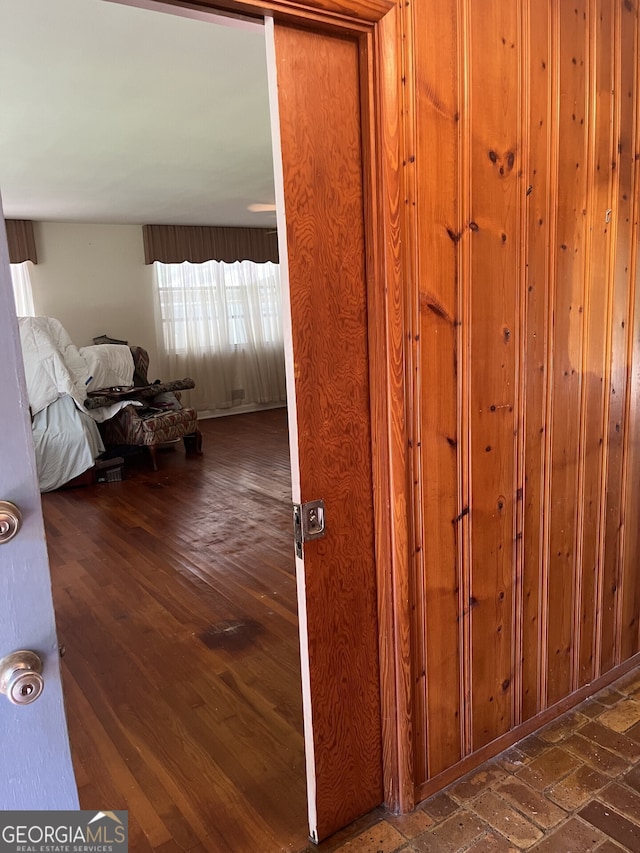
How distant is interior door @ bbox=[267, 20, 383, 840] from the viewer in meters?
1.44

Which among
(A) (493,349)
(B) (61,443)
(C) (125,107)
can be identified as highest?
(C) (125,107)

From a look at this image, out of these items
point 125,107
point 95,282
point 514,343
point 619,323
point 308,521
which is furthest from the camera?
point 95,282

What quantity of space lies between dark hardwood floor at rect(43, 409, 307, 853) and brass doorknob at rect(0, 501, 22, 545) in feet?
4.47

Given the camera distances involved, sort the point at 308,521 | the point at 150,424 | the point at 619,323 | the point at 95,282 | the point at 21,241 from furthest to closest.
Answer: the point at 95,282 → the point at 21,241 → the point at 150,424 → the point at 619,323 → the point at 308,521

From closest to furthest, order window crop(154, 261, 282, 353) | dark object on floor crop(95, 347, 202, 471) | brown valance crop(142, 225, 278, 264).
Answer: dark object on floor crop(95, 347, 202, 471) < brown valance crop(142, 225, 278, 264) < window crop(154, 261, 282, 353)

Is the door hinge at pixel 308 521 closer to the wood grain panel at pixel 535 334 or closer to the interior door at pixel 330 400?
the interior door at pixel 330 400

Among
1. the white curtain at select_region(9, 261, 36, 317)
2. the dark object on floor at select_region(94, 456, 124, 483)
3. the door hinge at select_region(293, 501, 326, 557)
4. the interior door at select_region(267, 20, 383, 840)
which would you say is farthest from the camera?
the white curtain at select_region(9, 261, 36, 317)

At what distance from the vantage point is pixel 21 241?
278 inches

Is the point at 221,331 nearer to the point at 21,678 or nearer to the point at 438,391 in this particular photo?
the point at 438,391

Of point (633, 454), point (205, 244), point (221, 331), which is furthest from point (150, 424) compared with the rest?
point (633, 454)

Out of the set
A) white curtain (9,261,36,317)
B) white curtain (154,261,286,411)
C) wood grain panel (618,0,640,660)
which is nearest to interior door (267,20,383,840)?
wood grain panel (618,0,640,660)

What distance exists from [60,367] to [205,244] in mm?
3749

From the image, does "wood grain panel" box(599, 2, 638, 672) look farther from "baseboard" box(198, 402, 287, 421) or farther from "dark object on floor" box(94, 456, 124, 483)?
"baseboard" box(198, 402, 287, 421)

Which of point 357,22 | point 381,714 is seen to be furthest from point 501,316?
point 381,714
